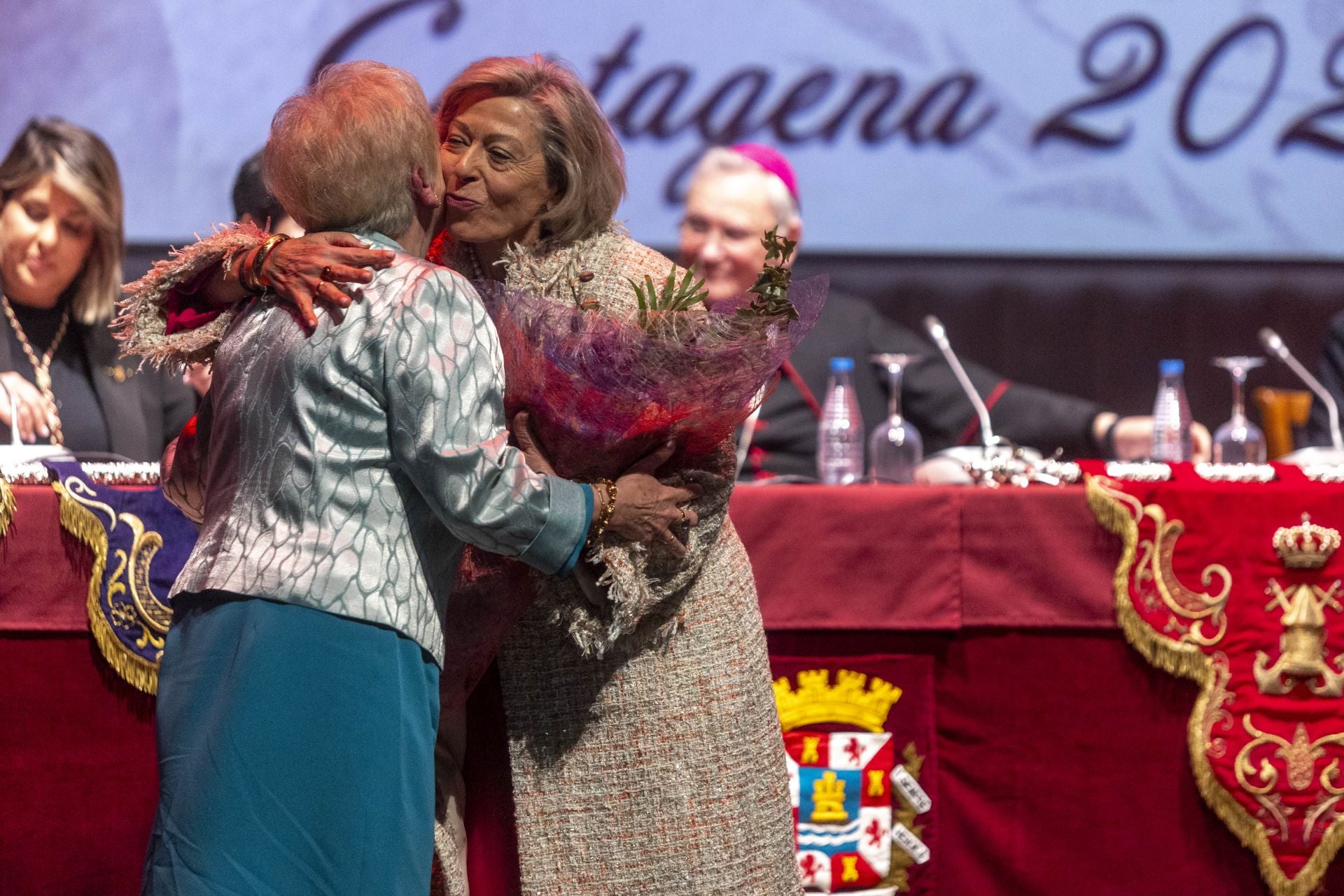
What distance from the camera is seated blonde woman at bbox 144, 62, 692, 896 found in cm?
172

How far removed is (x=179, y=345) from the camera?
1.97m

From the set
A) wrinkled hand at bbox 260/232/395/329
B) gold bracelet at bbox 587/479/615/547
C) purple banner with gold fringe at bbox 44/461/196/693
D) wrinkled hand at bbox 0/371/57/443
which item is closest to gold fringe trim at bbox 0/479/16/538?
purple banner with gold fringe at bbox 44/461/196/693

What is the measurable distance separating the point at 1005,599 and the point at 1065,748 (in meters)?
0.30

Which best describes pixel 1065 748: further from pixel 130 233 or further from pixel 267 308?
pixel 130 233

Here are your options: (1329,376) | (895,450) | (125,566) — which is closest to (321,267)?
(125,566)

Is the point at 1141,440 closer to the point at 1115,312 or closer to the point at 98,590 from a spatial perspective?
the point at 1115,312

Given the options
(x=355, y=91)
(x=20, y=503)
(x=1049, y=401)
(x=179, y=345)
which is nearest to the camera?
(x=355, y=91)

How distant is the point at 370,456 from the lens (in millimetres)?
1749

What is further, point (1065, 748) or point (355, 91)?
point (1065, 748)

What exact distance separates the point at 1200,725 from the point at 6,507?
214 cm

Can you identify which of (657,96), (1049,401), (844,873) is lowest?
(844,873)

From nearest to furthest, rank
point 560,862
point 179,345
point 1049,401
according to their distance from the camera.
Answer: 1. point 179,345
2. point 560,862
3. point 1049,401

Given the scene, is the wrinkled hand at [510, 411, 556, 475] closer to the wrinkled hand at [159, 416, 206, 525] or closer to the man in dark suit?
the wrinkled hand at [159, 416, 206, 525]

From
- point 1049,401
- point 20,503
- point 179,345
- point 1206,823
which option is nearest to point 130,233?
point 20,503
